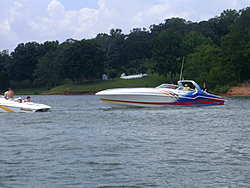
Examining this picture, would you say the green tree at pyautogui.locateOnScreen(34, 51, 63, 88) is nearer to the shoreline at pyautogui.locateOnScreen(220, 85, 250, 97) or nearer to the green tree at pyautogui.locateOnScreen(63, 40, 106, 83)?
the green tree at pyautogui.locateOnScreen(63, 40, 106, 83)

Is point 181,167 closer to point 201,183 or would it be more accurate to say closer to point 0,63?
point 201,183

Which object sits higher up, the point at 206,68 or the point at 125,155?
the point at 206,68

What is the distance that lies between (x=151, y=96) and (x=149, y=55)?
338 feet

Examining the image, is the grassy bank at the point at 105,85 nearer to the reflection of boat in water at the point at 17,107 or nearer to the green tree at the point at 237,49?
the green tree at the point at 237,49

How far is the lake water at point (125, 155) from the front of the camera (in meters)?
10.5

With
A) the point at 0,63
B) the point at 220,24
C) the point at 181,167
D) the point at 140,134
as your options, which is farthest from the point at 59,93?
the point at 181,167

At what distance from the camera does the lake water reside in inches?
413

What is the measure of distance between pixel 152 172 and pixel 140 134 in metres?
6.99

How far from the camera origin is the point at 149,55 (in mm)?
134500

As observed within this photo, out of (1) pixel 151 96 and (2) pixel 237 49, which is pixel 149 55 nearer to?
(2) pixel 237 49

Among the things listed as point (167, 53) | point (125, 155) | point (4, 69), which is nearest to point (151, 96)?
point (125, 155)

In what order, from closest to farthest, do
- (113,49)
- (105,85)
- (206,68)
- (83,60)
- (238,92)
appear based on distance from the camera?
(238,92) < (206,68) < (105,85) < (83,60) < (113,49)

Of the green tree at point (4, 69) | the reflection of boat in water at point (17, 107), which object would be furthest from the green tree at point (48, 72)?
the reflection of boat in water at point (17, 107)

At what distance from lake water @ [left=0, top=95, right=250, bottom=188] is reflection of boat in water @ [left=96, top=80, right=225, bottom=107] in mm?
10078
